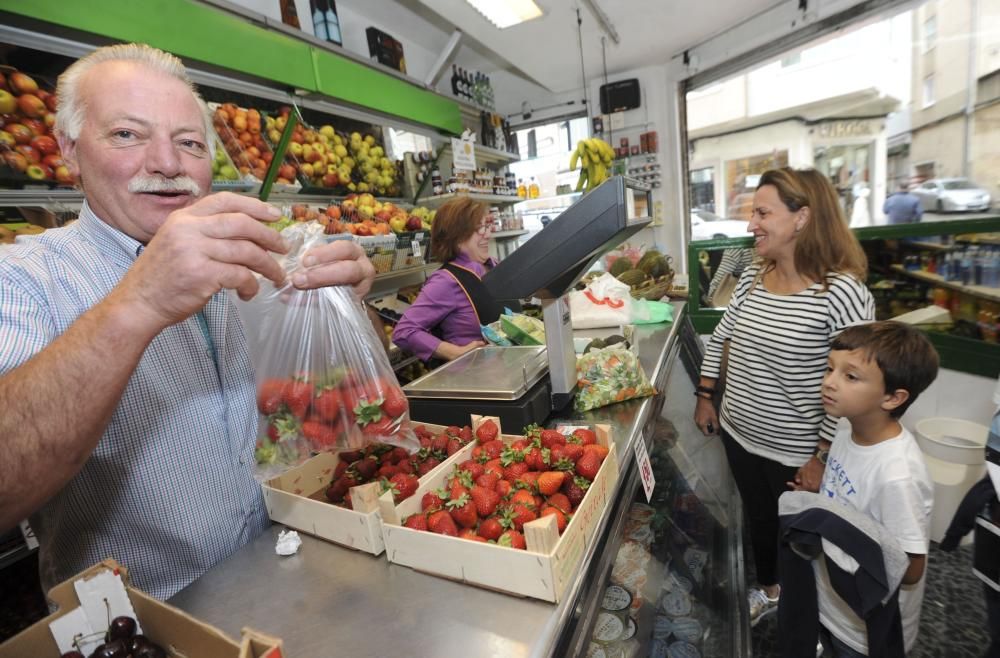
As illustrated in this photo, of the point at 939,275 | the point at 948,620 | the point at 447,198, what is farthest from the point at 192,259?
the point at 447,198

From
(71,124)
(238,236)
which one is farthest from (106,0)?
(238,236)

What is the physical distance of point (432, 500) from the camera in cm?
101

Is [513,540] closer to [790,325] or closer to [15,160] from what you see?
[790,325]

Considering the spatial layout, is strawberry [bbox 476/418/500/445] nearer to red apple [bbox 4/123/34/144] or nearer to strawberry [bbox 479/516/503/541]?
strawberry [bbox 479/516/503/541]

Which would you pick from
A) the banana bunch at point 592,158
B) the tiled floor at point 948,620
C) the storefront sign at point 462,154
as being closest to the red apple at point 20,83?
the storefront sign at point 462,154

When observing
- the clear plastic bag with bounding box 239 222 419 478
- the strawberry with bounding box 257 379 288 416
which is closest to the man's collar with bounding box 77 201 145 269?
the clear plastic bag with bounding box 239 222 419 478

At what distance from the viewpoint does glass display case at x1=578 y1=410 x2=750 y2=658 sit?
4.71 feet

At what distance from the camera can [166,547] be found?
1130 mm

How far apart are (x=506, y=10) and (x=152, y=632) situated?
411cm

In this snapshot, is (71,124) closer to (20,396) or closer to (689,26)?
(20,396)

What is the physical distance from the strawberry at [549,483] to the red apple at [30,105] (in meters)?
2.39

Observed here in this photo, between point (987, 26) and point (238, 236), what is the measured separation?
15.0ft

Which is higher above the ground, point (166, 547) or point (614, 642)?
point (166, 547)

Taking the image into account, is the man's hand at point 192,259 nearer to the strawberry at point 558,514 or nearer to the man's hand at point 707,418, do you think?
the strawberry at point 558,514
